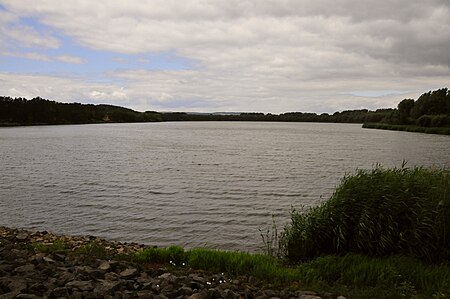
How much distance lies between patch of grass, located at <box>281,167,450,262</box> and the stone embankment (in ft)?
11.1

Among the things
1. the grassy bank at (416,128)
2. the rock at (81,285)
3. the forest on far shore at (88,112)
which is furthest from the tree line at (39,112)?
the rock at (81,285)

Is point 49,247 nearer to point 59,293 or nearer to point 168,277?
point 168,277

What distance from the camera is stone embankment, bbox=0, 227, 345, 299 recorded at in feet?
24.6

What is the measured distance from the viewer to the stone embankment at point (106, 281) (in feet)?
24.6

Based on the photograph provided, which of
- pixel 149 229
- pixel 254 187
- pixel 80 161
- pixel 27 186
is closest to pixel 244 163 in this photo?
pixel 254 187

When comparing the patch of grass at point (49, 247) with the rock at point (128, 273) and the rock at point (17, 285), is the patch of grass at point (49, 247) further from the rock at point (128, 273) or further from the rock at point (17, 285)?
the rock at point (17, 285)

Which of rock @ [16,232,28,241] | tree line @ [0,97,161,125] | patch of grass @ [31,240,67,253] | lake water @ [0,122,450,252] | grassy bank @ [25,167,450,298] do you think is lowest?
lake water @ [0,122,450,252]

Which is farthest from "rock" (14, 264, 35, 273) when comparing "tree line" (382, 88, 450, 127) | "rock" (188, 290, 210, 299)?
"tree line" (382, 88, 450, 127)

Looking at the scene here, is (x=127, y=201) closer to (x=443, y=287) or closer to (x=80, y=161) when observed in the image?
(x=443, y=287)

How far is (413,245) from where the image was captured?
36.4 feet

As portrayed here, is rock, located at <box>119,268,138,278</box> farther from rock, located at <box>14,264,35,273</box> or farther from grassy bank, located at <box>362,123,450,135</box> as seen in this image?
grassy bank, located at <box>362,123,450,135</box>

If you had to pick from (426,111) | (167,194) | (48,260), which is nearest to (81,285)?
(48,260)

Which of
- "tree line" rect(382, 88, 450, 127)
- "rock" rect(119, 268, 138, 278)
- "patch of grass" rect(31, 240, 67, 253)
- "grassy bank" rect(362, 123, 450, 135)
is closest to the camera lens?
"rock" rect(119, 268, 138, 278)

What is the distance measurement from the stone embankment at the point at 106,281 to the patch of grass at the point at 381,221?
339 centimetres
